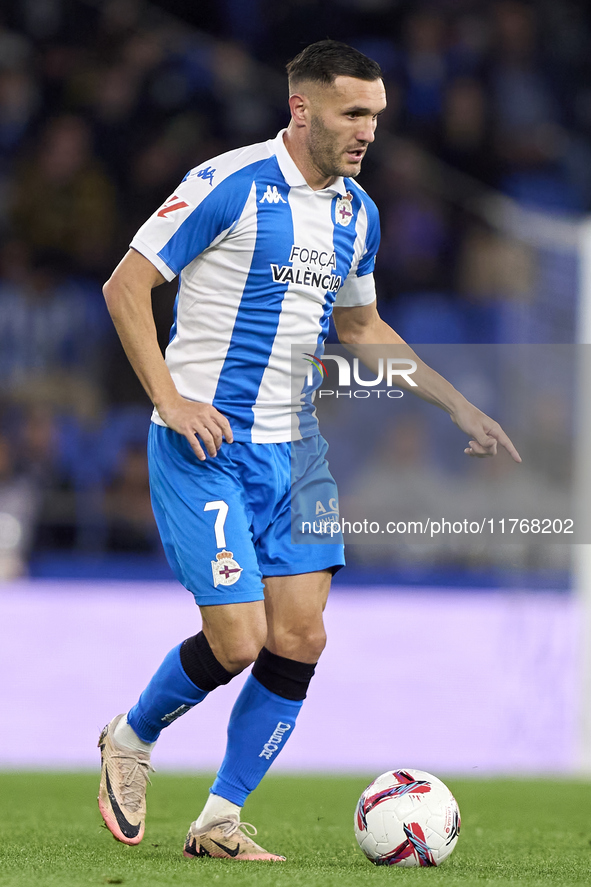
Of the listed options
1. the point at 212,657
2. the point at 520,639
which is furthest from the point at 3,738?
the point at 212,657

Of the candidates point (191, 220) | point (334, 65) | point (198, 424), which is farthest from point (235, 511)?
point (334, 65)

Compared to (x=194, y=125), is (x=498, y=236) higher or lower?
lower

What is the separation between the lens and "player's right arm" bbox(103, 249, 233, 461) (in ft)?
10.5

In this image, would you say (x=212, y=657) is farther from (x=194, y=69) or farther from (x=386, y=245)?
(x=194, y=69)

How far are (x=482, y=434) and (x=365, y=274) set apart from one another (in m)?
0.59

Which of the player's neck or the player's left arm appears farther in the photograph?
the player's left arm

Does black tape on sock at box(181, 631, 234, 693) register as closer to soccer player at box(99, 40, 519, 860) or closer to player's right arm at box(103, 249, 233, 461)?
soccer player at box(99, 40, 519, 860)

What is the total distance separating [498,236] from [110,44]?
11.6ft

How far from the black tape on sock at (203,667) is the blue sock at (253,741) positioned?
0.50ft

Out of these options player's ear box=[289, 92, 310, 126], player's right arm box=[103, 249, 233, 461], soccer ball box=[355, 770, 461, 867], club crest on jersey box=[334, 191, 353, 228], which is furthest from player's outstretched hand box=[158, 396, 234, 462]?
soccer ball box=[355, 770, 461, 867]

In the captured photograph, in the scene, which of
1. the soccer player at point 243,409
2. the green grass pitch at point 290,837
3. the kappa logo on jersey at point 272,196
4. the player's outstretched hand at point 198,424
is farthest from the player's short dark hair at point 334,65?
the green grass pitch at point 290,837

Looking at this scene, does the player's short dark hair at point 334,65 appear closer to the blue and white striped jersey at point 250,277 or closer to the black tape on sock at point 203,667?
the blue and white striped jersey at point 250,277

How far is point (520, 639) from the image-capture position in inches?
247

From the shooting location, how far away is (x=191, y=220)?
3254mm
